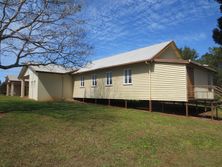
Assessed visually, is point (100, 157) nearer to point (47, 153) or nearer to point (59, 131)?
point (47, 153)

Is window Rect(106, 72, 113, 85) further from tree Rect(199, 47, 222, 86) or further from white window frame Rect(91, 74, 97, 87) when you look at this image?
tree Rect(199, 47, 222, 86)

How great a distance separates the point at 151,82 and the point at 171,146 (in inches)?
407

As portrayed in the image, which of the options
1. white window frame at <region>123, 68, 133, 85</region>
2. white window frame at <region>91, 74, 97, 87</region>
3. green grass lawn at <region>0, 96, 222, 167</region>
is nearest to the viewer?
green grass lawn at <region>0, 96, 222, 167</region>

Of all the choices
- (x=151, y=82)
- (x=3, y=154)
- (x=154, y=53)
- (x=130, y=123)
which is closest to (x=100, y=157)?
(x=3, y=154)

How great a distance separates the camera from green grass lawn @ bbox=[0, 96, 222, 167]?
7582 millimetres

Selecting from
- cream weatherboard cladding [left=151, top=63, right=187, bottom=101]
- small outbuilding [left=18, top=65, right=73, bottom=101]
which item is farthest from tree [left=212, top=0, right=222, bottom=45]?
small outbuilding [left=18, top=65, right=73, bottom=101]

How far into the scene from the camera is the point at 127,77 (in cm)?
2209

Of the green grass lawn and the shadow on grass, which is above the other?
the shadow on grass

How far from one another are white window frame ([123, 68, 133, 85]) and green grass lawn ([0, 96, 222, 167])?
28.2ft

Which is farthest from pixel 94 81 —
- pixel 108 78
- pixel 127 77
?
pixel 127 77

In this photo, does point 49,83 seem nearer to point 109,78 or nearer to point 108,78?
point 108,78

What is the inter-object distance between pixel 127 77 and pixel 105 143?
13145 mm

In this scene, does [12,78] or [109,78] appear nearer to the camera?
[109,78]

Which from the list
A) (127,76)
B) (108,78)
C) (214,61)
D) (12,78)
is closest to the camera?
(127,76)
